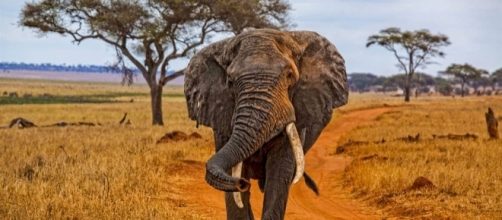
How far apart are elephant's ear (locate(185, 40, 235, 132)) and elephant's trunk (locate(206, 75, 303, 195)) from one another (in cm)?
49

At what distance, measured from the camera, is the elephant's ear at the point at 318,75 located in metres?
6.74

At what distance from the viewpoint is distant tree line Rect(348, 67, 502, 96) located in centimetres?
9388

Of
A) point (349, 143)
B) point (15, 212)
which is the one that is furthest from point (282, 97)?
point (349, 143)

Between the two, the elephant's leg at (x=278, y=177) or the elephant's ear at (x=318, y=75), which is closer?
the elephant's leg at (x=278, y=177)

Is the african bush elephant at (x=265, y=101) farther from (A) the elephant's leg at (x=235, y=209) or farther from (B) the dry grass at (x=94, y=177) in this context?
(B) the dry grass at (x=94, y=177)

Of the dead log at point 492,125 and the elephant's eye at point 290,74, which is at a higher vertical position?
the elephant's eye at point 290,74

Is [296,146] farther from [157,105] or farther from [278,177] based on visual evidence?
[157,105]

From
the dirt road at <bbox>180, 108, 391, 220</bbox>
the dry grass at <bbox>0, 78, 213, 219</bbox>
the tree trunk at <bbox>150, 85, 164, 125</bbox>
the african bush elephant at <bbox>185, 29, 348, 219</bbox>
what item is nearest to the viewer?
the african bush elephant at <bbox>185, 29, 348, 219</bbox>

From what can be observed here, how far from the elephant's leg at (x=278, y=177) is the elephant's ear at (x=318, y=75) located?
1.63 feet

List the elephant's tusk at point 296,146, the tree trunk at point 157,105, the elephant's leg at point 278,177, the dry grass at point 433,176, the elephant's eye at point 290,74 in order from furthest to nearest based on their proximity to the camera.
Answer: the tree trunk at point 157,105 → the dry grass at point 433,176 → the elephant's leg at point 278,177 → the elephant's eye at point 290,74 → the elephant's tusk at point 296,146

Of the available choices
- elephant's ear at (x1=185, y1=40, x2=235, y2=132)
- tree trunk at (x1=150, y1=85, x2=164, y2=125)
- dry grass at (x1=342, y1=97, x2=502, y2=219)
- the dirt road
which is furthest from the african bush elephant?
tree trunk at (x1=150, y1=85, x2=164, y2=125)

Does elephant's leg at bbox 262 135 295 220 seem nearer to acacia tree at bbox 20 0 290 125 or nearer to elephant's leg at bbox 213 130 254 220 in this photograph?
elephant's leg at bbox 213 130 254 220

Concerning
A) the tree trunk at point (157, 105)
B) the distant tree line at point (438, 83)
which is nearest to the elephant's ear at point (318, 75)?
the tree trunk at point (157, 105)

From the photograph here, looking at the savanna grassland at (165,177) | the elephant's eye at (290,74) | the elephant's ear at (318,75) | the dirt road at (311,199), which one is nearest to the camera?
the elephant's eye at (290,74)
